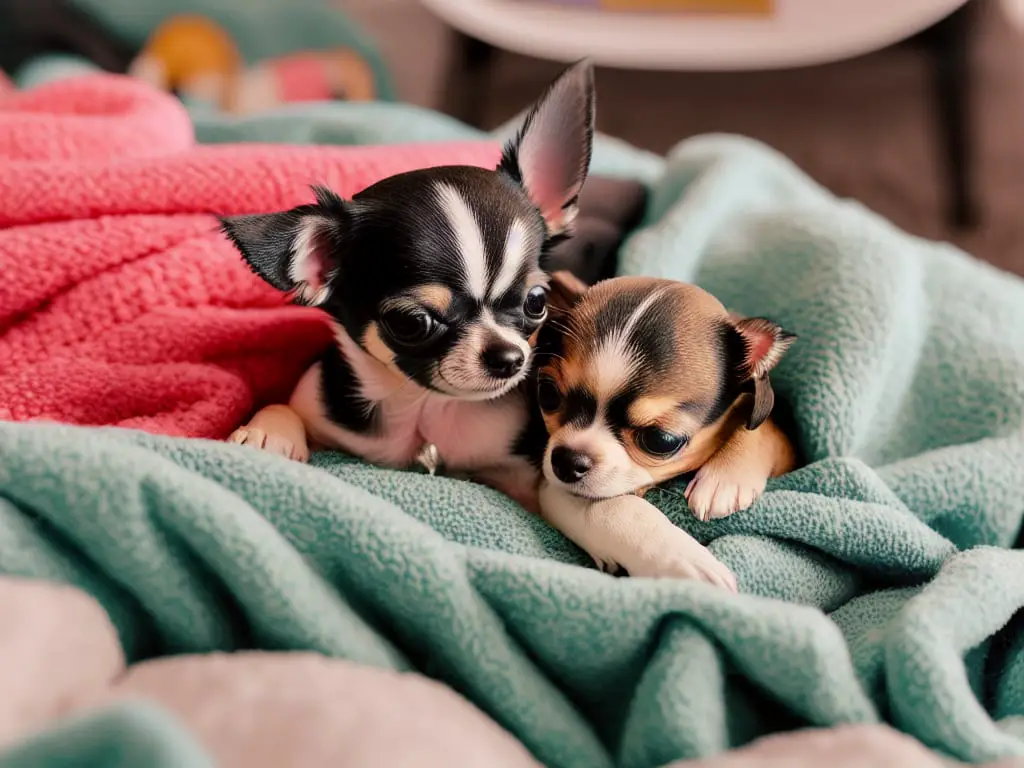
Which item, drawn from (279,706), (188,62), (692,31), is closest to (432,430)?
(279,706)

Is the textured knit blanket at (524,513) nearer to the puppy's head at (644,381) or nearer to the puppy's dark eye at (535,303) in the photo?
the puppy's head at (644,381)

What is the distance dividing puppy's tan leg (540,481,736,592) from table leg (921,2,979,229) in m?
2.00

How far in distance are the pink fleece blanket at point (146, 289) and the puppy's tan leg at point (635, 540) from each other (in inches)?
21.4

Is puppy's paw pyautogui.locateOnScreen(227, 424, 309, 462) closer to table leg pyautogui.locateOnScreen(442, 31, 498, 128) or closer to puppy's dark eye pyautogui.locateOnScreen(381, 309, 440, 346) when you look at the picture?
puppy's dark eye pyautogui.locateOnScreen(381, 309, 440, 346)

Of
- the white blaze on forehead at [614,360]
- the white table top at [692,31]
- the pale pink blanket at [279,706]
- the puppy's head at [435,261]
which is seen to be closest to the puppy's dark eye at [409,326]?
the puppy's head at [435,261]

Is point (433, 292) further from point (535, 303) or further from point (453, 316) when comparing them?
point (535, 303)

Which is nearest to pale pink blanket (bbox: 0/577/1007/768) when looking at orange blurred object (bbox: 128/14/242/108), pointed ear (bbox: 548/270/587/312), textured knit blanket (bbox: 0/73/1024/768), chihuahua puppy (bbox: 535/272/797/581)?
textured knit blanket (bbox: 0/73/1024/768)

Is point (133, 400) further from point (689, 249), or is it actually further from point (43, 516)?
point (689, 249)

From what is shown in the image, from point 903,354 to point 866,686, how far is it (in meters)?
0.65

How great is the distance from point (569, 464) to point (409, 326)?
0.27 meters

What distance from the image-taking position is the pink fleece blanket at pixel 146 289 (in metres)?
1.32

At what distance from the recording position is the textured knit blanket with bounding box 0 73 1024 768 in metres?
0.92

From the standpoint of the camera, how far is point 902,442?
1443 mm

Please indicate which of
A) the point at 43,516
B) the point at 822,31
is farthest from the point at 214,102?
the point at 43,516
